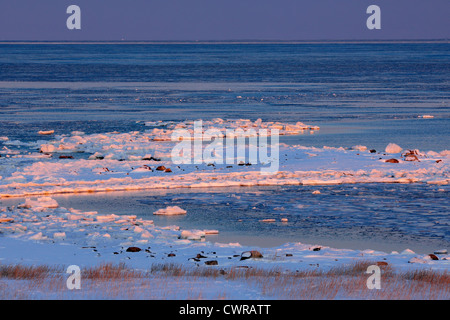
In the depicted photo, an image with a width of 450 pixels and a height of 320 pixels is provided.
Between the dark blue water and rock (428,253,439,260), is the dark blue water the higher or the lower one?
the higher one

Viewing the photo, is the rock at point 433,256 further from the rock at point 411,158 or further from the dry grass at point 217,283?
the rock at point 411,158

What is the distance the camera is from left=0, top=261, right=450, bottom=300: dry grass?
8797mm

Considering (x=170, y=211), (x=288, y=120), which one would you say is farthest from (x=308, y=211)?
(x=288, y=120)

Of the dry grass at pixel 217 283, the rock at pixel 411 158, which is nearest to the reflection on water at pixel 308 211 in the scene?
the dry grass at pixel 217 283

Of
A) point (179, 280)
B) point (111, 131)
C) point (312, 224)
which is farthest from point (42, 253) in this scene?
point (111, 131)

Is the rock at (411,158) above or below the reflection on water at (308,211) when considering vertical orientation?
above

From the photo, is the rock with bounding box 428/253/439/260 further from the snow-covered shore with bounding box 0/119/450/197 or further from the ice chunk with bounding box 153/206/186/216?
the snow-covered shore with bounding box 0/119/450/197

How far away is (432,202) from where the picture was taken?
16.4 meters

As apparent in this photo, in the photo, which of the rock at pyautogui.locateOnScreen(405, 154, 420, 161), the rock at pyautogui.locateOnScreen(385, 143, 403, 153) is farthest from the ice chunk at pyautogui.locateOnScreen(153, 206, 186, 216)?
the rock at pyautogui.locateOnScreen(385, 143, 403, 153)

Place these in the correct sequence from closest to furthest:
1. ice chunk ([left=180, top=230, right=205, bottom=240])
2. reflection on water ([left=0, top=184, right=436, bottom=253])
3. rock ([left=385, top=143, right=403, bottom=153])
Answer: ice chunk ([left=180, top=230, right=205, bottom=240]), reflection on water ([left=0, top=184, right=436, bottom=253]), rock ([left=385, top=143, right=403, bottom=153])

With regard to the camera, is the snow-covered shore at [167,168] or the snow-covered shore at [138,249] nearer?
the snow-covered shore at [138,249]

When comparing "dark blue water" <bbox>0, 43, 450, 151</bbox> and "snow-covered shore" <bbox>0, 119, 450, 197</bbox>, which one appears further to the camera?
"dark blue water" <bbox>0, 43, 450, 151</bbox>

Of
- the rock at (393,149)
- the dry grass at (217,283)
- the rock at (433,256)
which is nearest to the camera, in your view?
the dry grass at (217,283)

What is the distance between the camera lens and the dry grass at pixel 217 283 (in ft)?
Answer: 28.9
